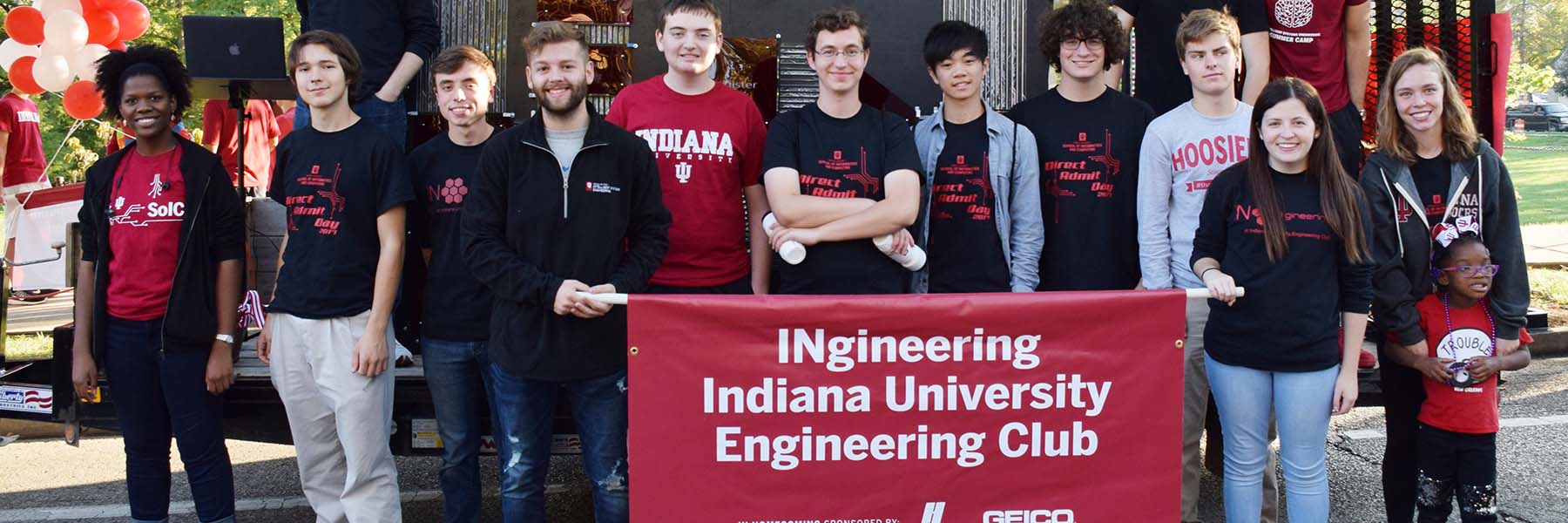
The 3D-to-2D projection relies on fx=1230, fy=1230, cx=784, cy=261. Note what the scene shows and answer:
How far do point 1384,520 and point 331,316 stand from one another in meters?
4.34

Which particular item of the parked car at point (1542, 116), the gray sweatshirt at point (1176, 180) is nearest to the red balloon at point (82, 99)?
the gray sweatshirt at point (1176, 180)

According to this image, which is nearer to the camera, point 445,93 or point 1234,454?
point 1234,454

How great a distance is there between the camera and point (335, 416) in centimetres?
416

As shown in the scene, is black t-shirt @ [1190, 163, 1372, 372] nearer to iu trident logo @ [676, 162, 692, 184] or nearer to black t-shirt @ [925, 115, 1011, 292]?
black t-shirt @ [925, 115, 1011, 292]

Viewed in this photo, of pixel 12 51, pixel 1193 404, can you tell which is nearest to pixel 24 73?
pixel 12 51

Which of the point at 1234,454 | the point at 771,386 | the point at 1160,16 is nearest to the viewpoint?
the point at 771,386

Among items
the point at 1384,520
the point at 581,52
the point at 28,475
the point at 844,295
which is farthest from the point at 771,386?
the point at 28,475

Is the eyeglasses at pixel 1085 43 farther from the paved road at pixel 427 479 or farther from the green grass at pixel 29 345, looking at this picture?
the green grass at pixel 29 345

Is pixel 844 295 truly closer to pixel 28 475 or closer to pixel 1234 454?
pixel 1234 454

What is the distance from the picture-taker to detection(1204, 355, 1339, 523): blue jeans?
12.5ft

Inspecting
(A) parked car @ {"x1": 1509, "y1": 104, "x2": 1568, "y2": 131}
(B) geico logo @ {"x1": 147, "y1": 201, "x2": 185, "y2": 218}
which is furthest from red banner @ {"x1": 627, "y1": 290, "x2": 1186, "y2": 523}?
(A) parked car @ {"x1": 1509, "y1": 104, "x2": 1568, "y2": 131}

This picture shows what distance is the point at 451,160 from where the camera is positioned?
424cm

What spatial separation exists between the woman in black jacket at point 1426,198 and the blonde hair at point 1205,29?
Result: 548mm

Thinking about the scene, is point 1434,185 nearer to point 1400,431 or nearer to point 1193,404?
point 1400,431
